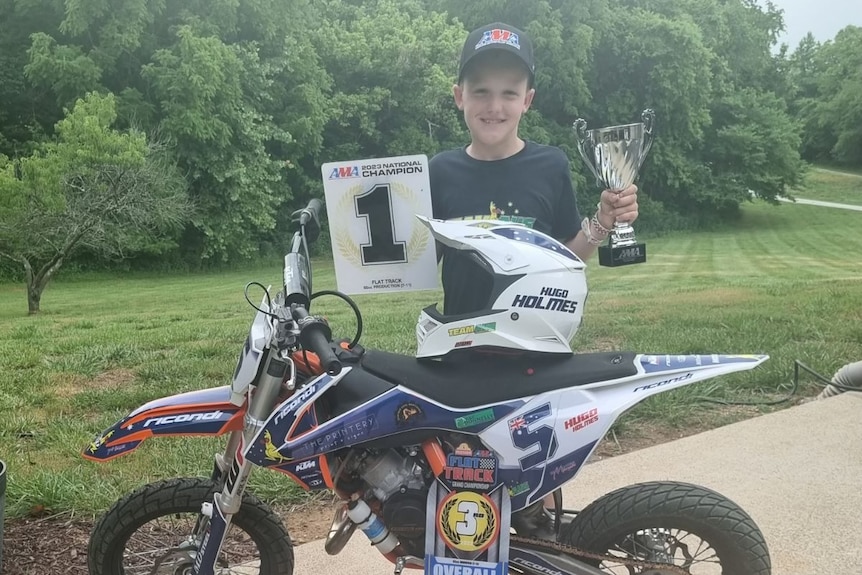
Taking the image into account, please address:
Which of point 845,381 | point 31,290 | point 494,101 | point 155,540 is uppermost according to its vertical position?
point 494,101

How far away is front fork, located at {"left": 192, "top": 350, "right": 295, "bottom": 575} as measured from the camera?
184 cm

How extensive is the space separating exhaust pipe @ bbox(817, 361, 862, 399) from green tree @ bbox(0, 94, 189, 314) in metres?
11.8

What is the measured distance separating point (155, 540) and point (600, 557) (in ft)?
4.82

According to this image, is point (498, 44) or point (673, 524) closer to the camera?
point (673, 524)

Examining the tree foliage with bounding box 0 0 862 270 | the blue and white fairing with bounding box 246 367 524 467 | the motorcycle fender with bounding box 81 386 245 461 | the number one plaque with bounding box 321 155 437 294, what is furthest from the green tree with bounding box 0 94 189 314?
the blue and white fairing with bounding box 246 367 524 467

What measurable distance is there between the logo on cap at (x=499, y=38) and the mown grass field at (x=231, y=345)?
1919mm

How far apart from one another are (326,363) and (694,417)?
10.4 feet

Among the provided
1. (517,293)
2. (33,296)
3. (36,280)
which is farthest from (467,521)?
(36,280)

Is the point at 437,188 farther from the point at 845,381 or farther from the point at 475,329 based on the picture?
the point at 845,381

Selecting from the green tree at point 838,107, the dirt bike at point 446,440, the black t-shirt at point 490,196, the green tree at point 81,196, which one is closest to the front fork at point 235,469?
the dirt bike at point 446,440

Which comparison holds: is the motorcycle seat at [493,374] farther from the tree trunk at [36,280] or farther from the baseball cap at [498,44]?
the tree trunk at [36,280]

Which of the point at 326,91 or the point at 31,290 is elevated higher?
the point at 326,91

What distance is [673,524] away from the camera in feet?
6.28

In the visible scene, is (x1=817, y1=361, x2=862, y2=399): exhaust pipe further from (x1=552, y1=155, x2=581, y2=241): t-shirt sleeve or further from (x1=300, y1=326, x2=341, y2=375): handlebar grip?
(x1=300, y1=326, x2=341, y2=375): handlebar grip
